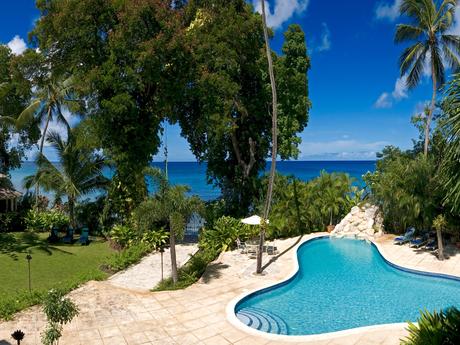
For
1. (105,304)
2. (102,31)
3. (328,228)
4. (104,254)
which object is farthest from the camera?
(328,228)

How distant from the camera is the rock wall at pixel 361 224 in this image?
21781mm

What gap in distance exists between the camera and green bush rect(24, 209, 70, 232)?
862 inches

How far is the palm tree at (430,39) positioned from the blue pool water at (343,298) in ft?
23.2

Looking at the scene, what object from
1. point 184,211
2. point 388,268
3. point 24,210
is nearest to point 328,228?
point 388,268

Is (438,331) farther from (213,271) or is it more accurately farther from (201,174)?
(201,174)

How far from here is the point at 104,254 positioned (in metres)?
17.9

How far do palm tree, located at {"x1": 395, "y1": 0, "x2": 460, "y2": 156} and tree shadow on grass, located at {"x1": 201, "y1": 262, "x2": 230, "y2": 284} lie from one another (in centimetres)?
1141

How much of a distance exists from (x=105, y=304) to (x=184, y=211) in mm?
3836

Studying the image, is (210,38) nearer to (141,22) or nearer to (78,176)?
(141,22)

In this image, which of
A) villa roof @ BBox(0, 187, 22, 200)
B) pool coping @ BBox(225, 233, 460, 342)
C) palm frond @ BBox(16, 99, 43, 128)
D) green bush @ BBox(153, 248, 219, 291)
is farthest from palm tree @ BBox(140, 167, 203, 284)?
palm frond @ BBox(16, 99, 43, 128)

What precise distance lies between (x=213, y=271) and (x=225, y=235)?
12.1 feet

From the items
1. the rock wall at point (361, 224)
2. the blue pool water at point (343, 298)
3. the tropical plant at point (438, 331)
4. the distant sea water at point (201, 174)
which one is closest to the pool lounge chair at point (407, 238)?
the rock wall at point (361, 224)

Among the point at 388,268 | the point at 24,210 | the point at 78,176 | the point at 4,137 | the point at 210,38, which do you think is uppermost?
the point at 210,38

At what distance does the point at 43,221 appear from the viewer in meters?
22.2
